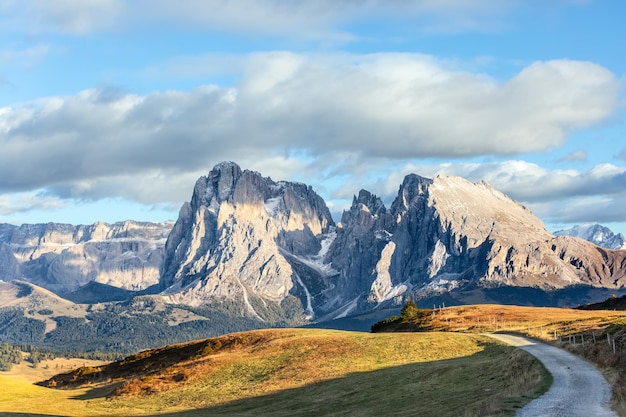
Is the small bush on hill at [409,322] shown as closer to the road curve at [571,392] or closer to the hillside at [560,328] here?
the hillside at [560,328]

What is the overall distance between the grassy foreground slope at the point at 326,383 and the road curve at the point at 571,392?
144 centimetres

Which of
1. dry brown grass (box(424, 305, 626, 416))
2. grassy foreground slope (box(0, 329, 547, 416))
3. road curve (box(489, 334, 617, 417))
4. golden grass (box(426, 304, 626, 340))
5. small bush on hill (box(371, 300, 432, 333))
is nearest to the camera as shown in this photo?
road curve (box(489, 334, 617, 417))

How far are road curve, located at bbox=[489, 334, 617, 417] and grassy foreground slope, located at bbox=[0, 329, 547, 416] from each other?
1.44 m

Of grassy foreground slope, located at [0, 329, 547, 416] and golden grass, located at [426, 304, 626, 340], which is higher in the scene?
golden grass, located at [426, 304, 626, 340]

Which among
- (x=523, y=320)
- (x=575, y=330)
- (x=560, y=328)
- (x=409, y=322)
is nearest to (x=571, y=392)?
(x=575, y=330)

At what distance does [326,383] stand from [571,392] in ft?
122

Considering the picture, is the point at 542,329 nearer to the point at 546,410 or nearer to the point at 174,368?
the point at 174,368

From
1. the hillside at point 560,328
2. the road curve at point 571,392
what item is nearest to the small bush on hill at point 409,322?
the hillside at point 560,328

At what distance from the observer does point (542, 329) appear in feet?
351

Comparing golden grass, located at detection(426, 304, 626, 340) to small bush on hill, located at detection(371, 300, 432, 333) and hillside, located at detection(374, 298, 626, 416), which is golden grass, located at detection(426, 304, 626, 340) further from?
small bush on hill, located at detection(371, 300, 432, 333)

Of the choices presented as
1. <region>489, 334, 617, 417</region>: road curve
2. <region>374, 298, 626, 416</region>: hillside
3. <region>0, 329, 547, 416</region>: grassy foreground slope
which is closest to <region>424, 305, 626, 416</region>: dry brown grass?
<region>374, 298, 626, 416</region>: hillside

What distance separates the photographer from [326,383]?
271 ft

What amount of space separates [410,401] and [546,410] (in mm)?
19525

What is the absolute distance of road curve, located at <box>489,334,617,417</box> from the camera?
42844 millimetres
